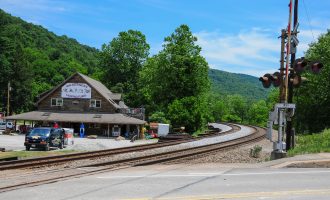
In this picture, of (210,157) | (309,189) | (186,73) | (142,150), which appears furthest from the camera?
(186,73)

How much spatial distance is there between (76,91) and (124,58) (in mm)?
45393

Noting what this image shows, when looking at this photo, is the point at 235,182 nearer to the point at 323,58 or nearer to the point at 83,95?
the point at 323,58

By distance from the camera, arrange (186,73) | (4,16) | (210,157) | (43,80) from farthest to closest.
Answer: (4,16)
(43,80)
(186,73)
(210,157)

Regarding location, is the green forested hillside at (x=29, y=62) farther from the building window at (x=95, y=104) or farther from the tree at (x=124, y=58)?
the building window at (x=95, y=104)

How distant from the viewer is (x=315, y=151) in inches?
766

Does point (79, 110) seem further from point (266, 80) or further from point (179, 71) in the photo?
point (266, 80)

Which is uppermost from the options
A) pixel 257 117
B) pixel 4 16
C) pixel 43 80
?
pixel 4 16

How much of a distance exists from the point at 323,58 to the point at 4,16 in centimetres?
13180

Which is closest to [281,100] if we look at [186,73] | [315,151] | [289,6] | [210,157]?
[315,151]

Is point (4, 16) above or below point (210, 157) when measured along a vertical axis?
above

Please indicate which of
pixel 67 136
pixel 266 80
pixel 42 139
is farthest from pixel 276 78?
pixel 67 136

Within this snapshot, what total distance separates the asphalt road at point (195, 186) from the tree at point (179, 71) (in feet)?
211

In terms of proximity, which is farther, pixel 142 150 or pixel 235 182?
pixel 142 150

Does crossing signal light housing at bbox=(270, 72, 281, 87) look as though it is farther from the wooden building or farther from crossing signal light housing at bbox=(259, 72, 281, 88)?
the wooden building
